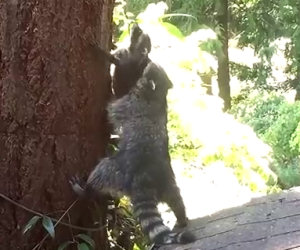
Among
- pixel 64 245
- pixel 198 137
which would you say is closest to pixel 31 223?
pixel 64 245

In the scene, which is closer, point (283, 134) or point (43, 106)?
point (43, 106)

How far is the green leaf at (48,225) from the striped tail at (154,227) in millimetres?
335

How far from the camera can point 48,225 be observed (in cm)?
252

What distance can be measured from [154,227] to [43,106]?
0.61 m

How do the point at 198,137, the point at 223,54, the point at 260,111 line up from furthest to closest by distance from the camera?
the point at 223,54
the point at 260,111
the point at 198,137

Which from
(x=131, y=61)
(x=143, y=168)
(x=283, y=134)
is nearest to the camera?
(x=143, y=168)

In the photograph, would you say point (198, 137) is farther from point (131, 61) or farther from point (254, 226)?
point (254, 226)

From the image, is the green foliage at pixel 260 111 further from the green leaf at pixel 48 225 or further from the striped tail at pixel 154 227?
the green leaf at pixel 48 225

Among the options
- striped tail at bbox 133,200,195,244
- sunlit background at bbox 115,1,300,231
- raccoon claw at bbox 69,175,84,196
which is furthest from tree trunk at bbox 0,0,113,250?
sunlit background at bbox 115,1,300,231

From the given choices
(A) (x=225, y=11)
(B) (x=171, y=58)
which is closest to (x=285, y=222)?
(B) (x=171, y=58)

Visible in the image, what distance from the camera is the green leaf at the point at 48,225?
250 cm

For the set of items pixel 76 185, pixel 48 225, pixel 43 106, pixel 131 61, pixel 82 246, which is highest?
pixel 131 61

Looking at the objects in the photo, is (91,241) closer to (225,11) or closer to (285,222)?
(285,222)

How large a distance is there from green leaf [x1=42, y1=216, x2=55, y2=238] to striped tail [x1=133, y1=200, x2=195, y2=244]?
1.10 feet
